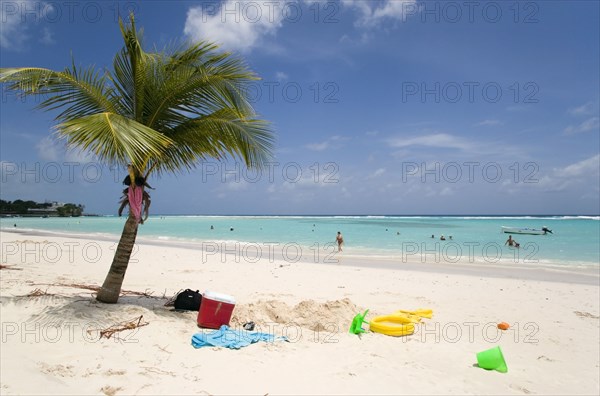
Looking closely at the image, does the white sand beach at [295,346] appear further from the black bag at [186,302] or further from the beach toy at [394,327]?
the black bag at [186,302]

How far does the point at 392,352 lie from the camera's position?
555 cm

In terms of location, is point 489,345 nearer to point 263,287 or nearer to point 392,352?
point 392,352

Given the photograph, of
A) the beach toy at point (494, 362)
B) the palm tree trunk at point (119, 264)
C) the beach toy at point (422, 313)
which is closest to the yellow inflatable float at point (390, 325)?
the beach toy at point (422, 313)

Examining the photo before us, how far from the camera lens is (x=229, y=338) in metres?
5.23

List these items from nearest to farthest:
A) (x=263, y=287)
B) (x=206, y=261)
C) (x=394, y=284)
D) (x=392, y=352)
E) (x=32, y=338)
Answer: (x=32, y=338), (x=392, y=352), (x=263, y=287), (x=394, y=284), (x=206, y=261)

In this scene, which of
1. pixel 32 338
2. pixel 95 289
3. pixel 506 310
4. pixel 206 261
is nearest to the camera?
pixel 32 338

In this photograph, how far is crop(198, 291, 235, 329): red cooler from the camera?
5.73 meters

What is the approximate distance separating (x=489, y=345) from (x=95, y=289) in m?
7.99

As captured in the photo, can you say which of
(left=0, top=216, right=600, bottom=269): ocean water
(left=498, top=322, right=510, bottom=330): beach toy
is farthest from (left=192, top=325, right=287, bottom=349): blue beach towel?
(left=0, top=216, right=600, bottom=269): ocean water

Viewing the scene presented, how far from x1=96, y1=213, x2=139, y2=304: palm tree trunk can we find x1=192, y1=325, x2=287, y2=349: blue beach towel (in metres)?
1.86

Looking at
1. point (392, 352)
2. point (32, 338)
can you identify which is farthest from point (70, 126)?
point (392, 352)

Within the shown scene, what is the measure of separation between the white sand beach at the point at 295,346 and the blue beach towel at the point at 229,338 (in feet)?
0.43

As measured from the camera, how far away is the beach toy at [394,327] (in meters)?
6.39

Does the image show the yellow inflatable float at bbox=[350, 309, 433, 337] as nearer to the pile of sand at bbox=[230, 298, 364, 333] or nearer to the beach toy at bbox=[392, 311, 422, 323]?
the beach toy at bbox=[392, 311, 422, 323]
